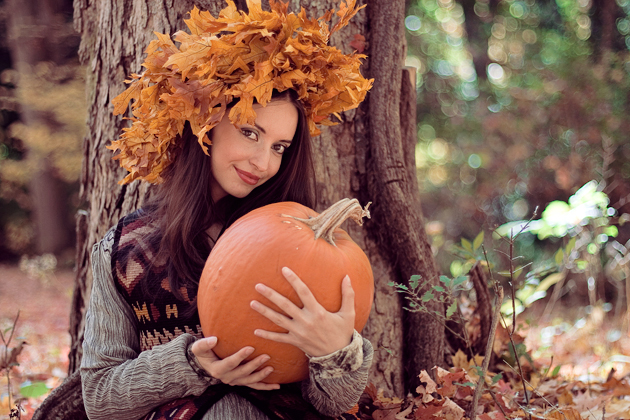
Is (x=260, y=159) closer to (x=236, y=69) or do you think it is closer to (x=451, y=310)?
(x=236, y=69)

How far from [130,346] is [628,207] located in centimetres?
739

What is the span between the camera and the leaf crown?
1590mm

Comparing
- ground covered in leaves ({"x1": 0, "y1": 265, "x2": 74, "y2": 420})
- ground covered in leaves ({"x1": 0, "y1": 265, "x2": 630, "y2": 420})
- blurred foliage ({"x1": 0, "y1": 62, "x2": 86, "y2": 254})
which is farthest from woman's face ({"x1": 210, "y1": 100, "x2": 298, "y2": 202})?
blurred foliage ({"x1": 0, "y1": 62, "x2": 86, "y2": 254})

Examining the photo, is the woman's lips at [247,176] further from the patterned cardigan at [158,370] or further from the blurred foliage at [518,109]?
the blurred foliage at [518,109]

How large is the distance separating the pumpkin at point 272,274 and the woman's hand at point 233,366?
2cm

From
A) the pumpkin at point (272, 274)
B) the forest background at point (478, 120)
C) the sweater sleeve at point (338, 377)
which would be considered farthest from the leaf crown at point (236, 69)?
the forest background at point (478, 120)

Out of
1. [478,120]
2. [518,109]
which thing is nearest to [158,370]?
[518,109]

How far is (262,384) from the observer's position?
1.54 m

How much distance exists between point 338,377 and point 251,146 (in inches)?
31.0

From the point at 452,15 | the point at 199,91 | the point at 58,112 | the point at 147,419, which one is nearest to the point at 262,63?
the point at 199,91

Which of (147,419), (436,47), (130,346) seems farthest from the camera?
(436,47)

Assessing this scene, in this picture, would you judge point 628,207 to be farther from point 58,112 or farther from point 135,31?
point 58,112

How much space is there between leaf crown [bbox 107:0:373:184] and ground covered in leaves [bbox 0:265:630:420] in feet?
3.79

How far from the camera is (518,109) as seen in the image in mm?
8133
